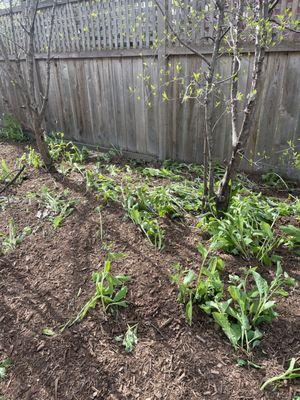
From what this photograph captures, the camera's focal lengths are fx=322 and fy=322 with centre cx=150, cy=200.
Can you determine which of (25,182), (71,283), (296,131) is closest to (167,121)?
(296,131)

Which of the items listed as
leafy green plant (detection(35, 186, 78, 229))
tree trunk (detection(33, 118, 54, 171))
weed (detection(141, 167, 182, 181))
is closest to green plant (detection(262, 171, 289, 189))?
weed (detection(141, 167, 182, 181))

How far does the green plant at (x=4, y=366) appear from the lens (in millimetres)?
1932

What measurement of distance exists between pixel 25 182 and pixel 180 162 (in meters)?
2.15

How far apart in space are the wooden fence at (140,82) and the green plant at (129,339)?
2639mm

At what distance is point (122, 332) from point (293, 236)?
1.54 meters

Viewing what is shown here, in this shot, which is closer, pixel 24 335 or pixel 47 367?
pixel 47 367

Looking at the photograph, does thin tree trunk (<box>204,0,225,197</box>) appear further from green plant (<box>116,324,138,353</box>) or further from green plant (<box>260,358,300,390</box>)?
green plant (<box>260,358,300,390</box>)

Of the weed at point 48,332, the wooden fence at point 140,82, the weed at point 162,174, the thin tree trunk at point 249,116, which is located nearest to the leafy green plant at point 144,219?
the thin tree trunk at point 249,116

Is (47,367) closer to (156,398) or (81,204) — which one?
(156,398)

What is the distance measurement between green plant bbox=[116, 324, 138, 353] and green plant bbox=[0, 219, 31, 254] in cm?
149

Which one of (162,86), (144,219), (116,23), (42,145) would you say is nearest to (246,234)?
(144,219)

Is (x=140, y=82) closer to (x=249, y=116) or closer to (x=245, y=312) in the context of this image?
(x=249, y=116)

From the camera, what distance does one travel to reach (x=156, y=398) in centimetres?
171

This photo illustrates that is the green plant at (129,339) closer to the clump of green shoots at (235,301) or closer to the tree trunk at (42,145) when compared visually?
the clump of green shoots at (235,301)
